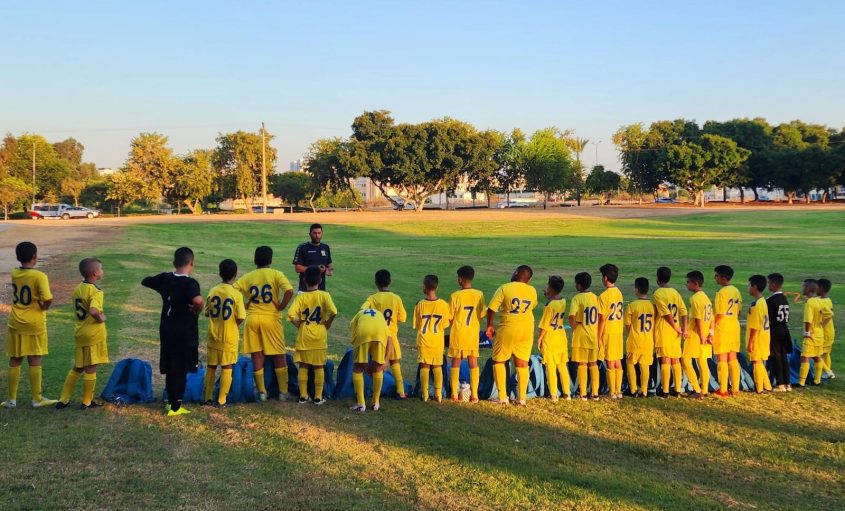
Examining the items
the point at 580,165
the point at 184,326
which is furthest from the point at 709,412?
the point at 580,165

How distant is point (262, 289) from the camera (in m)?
7.64

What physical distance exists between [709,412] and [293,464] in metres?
4.86

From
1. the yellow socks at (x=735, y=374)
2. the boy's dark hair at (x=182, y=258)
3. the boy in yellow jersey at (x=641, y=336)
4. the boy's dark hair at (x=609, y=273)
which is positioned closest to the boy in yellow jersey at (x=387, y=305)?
the boy's dark hair at (x=182, y=258)

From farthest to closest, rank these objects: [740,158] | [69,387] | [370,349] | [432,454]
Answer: [740,158] → [370,349] → [69,387] → [432,454]

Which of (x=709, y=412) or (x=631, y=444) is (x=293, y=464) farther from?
(x=709, y=412)

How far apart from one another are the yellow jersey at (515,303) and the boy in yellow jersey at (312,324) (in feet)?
6.48

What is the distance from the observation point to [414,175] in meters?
74.9

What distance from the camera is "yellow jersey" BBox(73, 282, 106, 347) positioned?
7.04 m

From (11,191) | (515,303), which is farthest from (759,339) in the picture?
(11,191)

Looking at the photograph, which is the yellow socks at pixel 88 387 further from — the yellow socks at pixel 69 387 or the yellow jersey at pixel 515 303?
the yellow jersey at pixel 515 303

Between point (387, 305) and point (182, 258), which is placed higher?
point (182, 258)

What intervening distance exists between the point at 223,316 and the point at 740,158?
264ft

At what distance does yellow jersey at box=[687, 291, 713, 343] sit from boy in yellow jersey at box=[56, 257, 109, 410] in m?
6.92

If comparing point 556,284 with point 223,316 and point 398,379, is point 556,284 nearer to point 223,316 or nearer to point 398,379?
point 398,379
